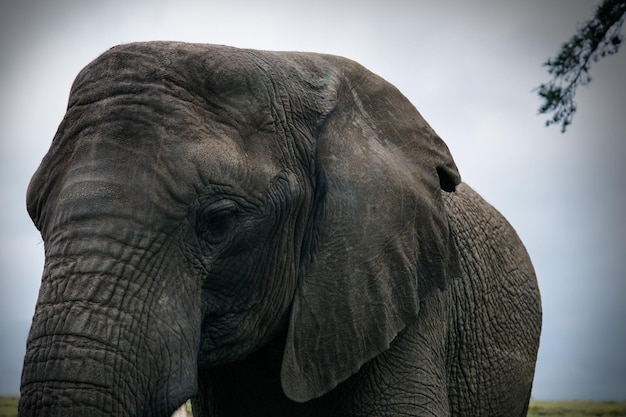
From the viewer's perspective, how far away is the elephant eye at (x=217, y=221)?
3.90 metres

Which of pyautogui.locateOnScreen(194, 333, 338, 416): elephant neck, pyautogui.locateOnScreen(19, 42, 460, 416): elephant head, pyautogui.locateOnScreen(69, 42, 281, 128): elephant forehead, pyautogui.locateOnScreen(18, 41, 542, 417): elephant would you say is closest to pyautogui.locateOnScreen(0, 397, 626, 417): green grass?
pyautogui.locateOnScreen(18, 41, 542, 417): elephant

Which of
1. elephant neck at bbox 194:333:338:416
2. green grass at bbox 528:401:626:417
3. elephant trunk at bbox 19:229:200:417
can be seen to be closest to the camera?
elephant trunk at bbox 19:229:200:417

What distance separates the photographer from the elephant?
360cm

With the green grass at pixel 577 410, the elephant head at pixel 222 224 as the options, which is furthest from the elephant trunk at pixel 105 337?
the green grass at pixel 577 410

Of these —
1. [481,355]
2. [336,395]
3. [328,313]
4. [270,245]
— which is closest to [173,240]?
[270,245]

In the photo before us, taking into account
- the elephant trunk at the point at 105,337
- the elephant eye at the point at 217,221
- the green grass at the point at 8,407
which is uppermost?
the elephant eye at the point at 217,221

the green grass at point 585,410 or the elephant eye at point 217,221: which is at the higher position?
the elephant eye at point 217,221

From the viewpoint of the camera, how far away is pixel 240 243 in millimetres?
4078

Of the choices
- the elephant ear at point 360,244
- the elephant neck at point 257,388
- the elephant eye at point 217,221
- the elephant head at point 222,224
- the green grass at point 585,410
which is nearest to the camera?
the elephant head at point 222,224

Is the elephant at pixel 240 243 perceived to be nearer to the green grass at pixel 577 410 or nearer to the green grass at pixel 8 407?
the green grass at pixel 577 410

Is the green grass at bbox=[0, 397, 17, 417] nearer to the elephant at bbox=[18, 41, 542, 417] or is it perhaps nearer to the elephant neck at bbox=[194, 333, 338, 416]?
the elephant neck at bbox=[194, 333, 338, 416]

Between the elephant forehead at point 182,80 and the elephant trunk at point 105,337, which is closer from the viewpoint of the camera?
the elephant trunk at point 105,337

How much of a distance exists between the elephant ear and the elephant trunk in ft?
2.38

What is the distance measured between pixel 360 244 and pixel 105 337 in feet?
4.37
